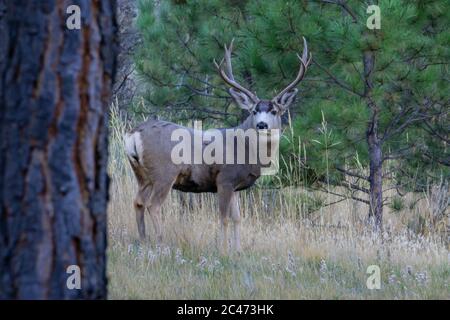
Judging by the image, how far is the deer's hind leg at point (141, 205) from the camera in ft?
27.5

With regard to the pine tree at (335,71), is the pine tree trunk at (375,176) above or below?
below

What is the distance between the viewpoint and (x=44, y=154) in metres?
3.29

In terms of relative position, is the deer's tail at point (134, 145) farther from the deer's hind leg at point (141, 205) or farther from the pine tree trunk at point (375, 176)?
the pine tree trunk at point (375, 176)

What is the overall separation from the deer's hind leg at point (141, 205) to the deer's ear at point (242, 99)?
1.29m

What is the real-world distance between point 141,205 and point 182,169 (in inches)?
22.0

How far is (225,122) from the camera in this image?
1145 cm

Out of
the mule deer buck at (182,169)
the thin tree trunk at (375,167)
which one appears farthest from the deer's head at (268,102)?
the thin tree trunk at (375,167)

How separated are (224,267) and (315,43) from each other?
3245 millimetres

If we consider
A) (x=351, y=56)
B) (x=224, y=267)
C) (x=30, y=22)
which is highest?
(x=351, y=56)

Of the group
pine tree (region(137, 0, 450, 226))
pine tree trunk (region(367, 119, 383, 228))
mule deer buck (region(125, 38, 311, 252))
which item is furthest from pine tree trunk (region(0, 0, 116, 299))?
pine tree trunk (region(367, 119, 383, 228))

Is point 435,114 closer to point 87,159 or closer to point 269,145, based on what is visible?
point 269,145

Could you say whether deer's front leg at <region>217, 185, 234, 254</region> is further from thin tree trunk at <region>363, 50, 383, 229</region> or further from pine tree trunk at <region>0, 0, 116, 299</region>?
pine tree trunk at <region>0, 0, 116, 299</region>

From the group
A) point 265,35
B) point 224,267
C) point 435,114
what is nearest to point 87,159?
point 224,267

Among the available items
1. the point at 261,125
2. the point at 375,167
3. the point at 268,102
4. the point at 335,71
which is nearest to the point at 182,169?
the point at 261,125
